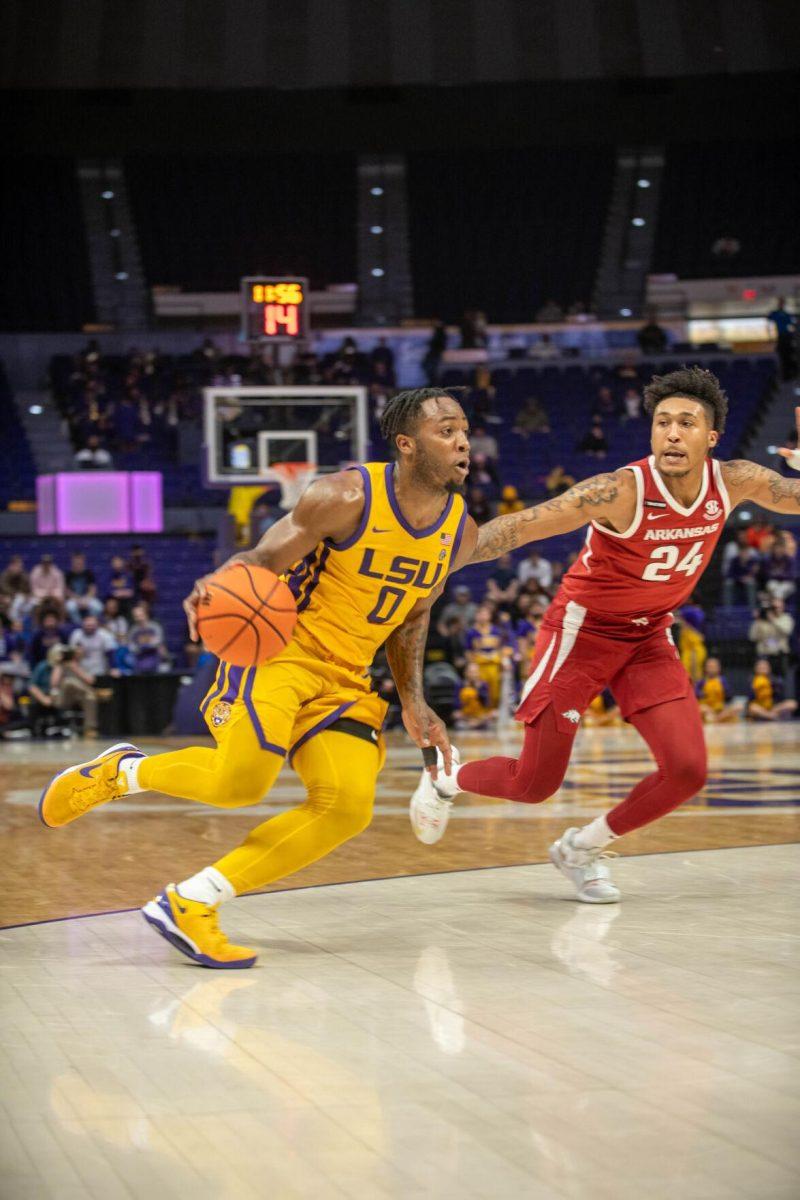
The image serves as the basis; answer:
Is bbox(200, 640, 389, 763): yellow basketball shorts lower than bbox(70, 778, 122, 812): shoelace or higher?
higher

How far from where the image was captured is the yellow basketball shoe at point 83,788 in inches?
185

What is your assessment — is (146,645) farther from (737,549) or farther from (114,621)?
(737,549)

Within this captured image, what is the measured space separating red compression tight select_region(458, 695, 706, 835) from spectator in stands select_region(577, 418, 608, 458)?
18.8 m

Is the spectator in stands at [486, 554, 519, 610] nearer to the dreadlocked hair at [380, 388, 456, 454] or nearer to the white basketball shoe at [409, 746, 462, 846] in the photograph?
the white basketball shoe at [409, 746, 462, 846]

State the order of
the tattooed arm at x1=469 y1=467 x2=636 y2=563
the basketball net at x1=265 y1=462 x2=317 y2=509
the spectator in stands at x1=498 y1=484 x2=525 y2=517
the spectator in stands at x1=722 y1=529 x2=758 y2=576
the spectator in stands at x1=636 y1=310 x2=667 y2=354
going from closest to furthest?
the tattooed arm at x1=469 y1=467 x2=636 y2=563 → the basketball net at x1=265 y1=462 x2=317 y2=509 → the spectator in stands at x1=722 y1=529 x2=758 y2=576 → the spectator in stands at x1=498 y1=484 x2=525 y2=517 → the spectator in stands at x1=636 y1=310 x2=667 y2=354

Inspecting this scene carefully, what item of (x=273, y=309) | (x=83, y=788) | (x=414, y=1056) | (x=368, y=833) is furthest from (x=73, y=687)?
(x=414, y=1056)

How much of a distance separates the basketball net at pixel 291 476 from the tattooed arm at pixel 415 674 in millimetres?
9723

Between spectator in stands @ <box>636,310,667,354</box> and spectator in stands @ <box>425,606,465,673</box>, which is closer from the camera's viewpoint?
spectator in stands @ <box>425,606,465,673</box>

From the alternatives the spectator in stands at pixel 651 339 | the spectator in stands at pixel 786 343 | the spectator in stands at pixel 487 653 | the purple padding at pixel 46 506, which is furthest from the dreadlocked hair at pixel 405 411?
the spectator in stands at pixel 651 339

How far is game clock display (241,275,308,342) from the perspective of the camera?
15.8 metres

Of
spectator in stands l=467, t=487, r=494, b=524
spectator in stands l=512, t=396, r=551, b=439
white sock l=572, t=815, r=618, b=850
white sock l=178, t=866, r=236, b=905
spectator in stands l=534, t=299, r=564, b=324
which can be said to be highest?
spectator in stands l=534, t=299, r=564, b=324

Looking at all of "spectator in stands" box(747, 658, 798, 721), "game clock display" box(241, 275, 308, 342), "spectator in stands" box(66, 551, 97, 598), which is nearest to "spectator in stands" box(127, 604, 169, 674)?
"spectator in stands" box(66, 551, 97, 598)

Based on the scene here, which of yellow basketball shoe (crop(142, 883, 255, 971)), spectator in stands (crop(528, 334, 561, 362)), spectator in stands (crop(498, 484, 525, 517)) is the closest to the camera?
yellow basketball shoe (crop(142, 883, 255, 971))

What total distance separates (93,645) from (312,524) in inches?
497
